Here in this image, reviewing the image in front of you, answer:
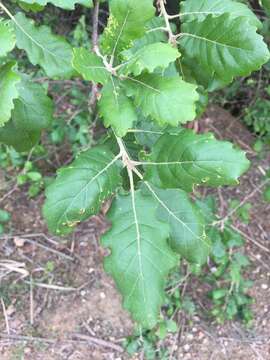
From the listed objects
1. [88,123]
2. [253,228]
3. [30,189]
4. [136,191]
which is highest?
[136,191]

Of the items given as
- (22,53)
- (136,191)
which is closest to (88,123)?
(22,53)

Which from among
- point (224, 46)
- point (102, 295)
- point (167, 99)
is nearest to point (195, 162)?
point (167, 99)

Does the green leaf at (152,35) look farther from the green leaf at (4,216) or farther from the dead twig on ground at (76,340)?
the dead twig on ground at (76,340)

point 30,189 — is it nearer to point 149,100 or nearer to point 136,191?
point 136,191

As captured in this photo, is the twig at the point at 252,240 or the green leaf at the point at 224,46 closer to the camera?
the green leaf at the point at 224,46

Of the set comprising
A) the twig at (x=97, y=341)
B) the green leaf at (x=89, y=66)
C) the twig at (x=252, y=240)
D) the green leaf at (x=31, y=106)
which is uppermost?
the green leaf at (x=89, y=66)

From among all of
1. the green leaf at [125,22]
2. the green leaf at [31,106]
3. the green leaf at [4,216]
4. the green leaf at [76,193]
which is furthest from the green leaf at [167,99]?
the green leaf at [4,216]

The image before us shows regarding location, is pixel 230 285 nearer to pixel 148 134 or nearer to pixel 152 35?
pixel 148 134
